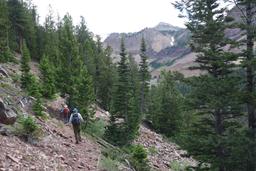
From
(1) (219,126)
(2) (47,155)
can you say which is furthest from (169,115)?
(2) (47,155)

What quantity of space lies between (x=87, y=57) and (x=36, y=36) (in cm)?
1294

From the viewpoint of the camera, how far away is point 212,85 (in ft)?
65.3

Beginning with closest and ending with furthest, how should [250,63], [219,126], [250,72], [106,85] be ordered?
[250,63], [250,72], [219,126], [106,85]

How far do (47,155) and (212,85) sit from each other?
28.0ft

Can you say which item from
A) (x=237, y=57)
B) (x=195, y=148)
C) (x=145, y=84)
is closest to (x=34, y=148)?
(x=195, y=148)

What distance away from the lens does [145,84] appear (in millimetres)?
74500

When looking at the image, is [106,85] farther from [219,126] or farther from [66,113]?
[219,126]

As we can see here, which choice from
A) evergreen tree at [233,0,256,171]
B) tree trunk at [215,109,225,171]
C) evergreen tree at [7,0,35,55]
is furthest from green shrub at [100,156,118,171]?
evergreen tree at [7,0,35,55]

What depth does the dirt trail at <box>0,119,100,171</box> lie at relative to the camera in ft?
46.9

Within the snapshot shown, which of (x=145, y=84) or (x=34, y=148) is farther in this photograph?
(x=145, y=84)

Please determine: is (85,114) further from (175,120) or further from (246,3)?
(175,120)

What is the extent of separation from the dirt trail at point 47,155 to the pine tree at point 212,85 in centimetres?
563

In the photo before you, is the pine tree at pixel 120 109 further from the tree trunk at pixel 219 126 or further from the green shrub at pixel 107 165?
the green shrub at pixel 107 165

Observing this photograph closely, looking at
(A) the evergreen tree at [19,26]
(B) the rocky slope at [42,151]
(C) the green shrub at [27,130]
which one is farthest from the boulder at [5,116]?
(A) the evergreen tree at [19,26]
